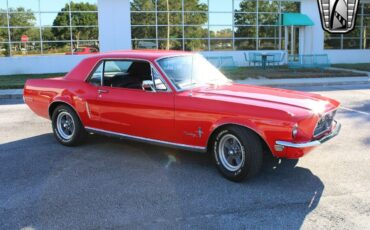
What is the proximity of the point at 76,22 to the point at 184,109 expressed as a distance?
17.8 metres

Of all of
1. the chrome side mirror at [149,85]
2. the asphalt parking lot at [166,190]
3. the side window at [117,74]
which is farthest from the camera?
the side window at [117,74]

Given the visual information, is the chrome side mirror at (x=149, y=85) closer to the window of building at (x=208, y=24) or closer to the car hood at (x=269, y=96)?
the car hood at (x=269, y=96)

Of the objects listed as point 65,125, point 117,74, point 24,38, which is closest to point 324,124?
point 117,74

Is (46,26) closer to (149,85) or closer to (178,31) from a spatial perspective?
(178,31)

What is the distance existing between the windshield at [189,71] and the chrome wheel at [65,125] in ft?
6.65

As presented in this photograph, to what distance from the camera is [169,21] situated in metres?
23.4

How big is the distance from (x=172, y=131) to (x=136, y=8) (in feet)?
59.9

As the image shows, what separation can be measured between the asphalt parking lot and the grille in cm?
59

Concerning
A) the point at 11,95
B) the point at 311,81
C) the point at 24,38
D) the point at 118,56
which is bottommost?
the point at 11,95

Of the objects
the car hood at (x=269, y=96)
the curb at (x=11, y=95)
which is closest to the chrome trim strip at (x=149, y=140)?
the car hood at (x=269, y=96)

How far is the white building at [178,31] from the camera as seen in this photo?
2145 centimetres

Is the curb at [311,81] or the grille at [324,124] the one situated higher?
the curb at [311,81]

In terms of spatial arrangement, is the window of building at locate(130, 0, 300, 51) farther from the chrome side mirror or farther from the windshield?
the chrome side mirror

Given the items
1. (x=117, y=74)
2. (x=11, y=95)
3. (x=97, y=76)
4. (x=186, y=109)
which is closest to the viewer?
(x=186, y=109)
